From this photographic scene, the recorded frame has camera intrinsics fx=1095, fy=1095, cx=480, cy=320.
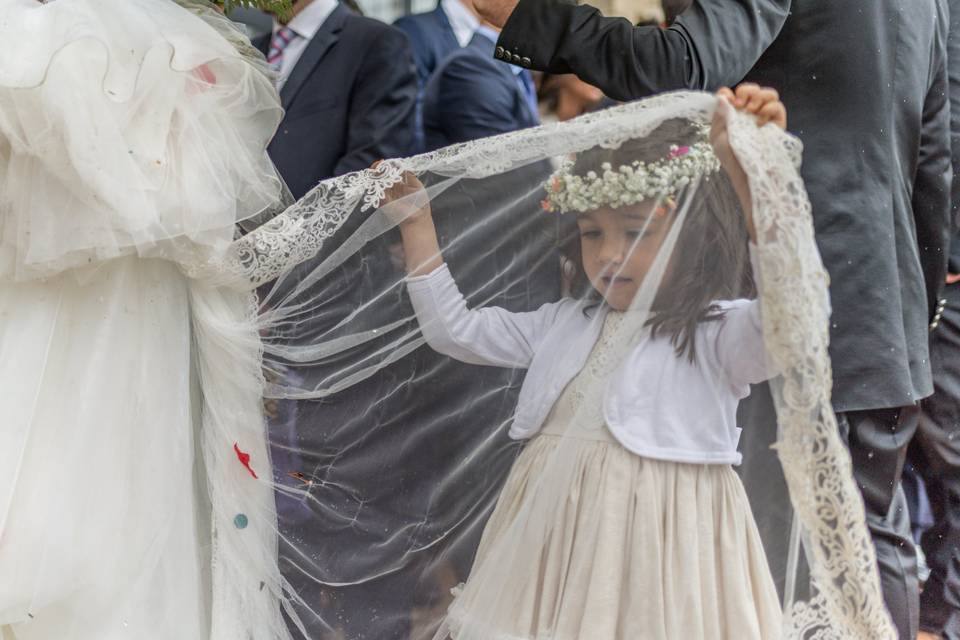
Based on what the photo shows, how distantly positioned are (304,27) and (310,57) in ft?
0.37

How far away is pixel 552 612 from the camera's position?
1862 millimetres

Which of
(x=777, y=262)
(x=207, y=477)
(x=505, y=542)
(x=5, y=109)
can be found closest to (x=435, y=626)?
(x=505, y=542)

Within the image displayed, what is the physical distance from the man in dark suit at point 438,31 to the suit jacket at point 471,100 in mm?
243

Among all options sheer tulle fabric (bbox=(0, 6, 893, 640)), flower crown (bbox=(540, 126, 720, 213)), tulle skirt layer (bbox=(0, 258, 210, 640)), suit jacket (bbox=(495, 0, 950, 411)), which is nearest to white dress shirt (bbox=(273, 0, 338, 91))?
sheer tulle fabric (bbox=(0, 6, 893, 640))

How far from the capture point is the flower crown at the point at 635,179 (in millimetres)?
1806

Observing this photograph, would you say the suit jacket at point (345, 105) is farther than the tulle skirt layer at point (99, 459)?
Yes

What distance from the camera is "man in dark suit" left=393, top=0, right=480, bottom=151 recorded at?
2.89 m

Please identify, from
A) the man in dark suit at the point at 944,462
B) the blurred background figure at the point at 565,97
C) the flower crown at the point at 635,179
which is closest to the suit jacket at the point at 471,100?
the blurred background figure at the point at 565,97

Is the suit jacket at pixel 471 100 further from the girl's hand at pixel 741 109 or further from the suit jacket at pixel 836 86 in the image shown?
the girl's hand at pixel 741 109

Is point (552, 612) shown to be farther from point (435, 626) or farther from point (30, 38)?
point (30, 38)

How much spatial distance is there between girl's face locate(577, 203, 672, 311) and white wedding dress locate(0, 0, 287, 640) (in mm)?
636

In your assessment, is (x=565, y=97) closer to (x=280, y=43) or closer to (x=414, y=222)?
(x=280, y=43)

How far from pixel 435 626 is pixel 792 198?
40.2 inches

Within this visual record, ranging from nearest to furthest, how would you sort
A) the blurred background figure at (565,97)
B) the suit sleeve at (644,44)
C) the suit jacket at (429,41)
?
the suit sleeve at (644,44)
the blurred background figure at (565,97)
the suit jacket at (429,41)
